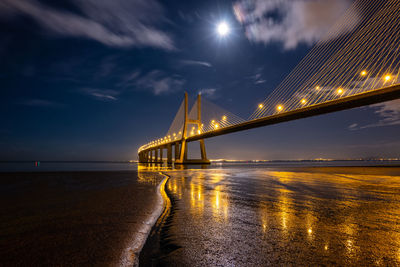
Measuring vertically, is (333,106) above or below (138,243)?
above

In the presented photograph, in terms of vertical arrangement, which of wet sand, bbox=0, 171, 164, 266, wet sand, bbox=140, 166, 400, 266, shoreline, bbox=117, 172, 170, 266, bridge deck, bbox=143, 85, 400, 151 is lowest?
wet sand, bbox=140, 166, 400, 266

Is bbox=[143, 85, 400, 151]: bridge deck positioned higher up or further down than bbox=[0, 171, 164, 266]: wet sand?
higher up

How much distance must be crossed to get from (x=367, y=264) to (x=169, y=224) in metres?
1.92

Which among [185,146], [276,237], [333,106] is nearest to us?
[276,237]

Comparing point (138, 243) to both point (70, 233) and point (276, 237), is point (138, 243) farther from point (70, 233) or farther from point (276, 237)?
point (276, 237)

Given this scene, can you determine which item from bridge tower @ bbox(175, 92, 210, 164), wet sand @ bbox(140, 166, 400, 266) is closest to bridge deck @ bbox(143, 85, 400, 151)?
bridge tower @ bbox(175, 92, 210, 164)

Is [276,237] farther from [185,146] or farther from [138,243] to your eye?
[185,146]

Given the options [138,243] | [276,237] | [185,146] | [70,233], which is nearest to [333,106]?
[276,237]

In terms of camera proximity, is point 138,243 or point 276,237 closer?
point 138,243

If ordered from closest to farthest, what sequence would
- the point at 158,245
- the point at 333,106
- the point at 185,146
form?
the point at 158,245 → the point at 333,106 → the point at 185,146

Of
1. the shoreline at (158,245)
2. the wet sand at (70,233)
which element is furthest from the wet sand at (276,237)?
the wet sand at (70,233)

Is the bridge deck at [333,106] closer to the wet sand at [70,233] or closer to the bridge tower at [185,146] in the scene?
the bridge tower at [185,146]

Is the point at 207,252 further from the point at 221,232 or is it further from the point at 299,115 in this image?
the point at 299,115

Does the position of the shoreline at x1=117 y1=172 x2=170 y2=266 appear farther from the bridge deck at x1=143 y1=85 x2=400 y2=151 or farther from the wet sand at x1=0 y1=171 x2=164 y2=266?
the bridge deck at x1=143 y1=85 x2=400 y2=151
